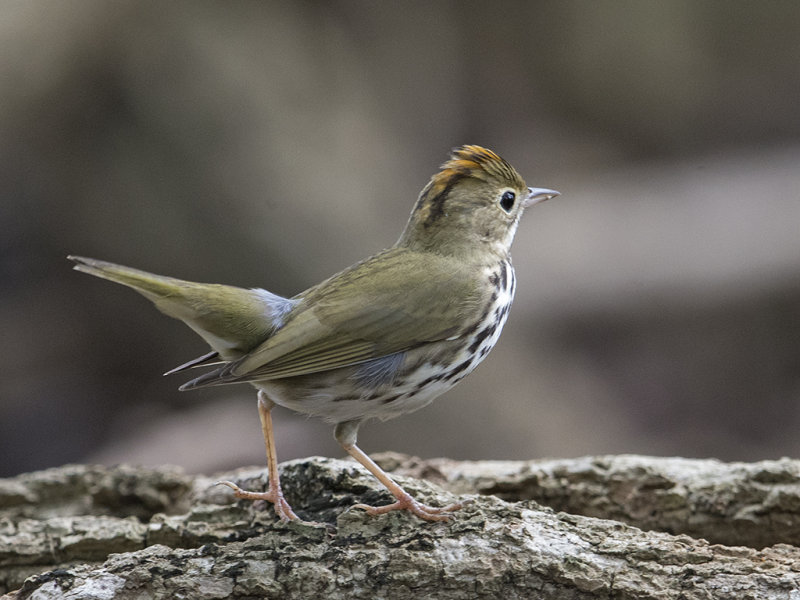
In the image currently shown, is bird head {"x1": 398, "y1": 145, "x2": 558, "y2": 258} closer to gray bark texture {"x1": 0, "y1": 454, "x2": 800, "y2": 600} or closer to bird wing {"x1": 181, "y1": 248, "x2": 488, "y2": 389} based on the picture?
bird wing {"x1": 181, "y1": 248, "x2": 488, "y2": 389}

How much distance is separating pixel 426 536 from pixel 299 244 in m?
4.82

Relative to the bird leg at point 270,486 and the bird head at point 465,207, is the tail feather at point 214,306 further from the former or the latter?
the bird head at point 465,207

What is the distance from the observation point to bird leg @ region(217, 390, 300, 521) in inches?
152

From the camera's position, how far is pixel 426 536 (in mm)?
3482

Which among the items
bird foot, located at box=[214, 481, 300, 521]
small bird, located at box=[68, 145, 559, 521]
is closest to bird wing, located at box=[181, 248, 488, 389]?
small bird, located at box=[68, 145, 559, 521]

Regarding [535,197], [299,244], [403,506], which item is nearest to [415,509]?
[403,506]

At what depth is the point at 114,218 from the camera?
812 cm

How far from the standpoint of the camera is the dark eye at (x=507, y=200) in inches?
172

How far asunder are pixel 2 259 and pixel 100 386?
1.32 metres

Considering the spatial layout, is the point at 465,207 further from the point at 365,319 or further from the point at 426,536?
the point at 426,536

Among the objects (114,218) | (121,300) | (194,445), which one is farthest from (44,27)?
(194,445)

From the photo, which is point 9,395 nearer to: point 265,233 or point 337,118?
point 265,233

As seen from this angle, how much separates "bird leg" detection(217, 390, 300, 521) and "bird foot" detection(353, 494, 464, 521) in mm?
283

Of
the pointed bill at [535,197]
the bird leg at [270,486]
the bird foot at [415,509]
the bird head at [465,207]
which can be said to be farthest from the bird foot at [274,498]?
the pointed bill at [535,197]
